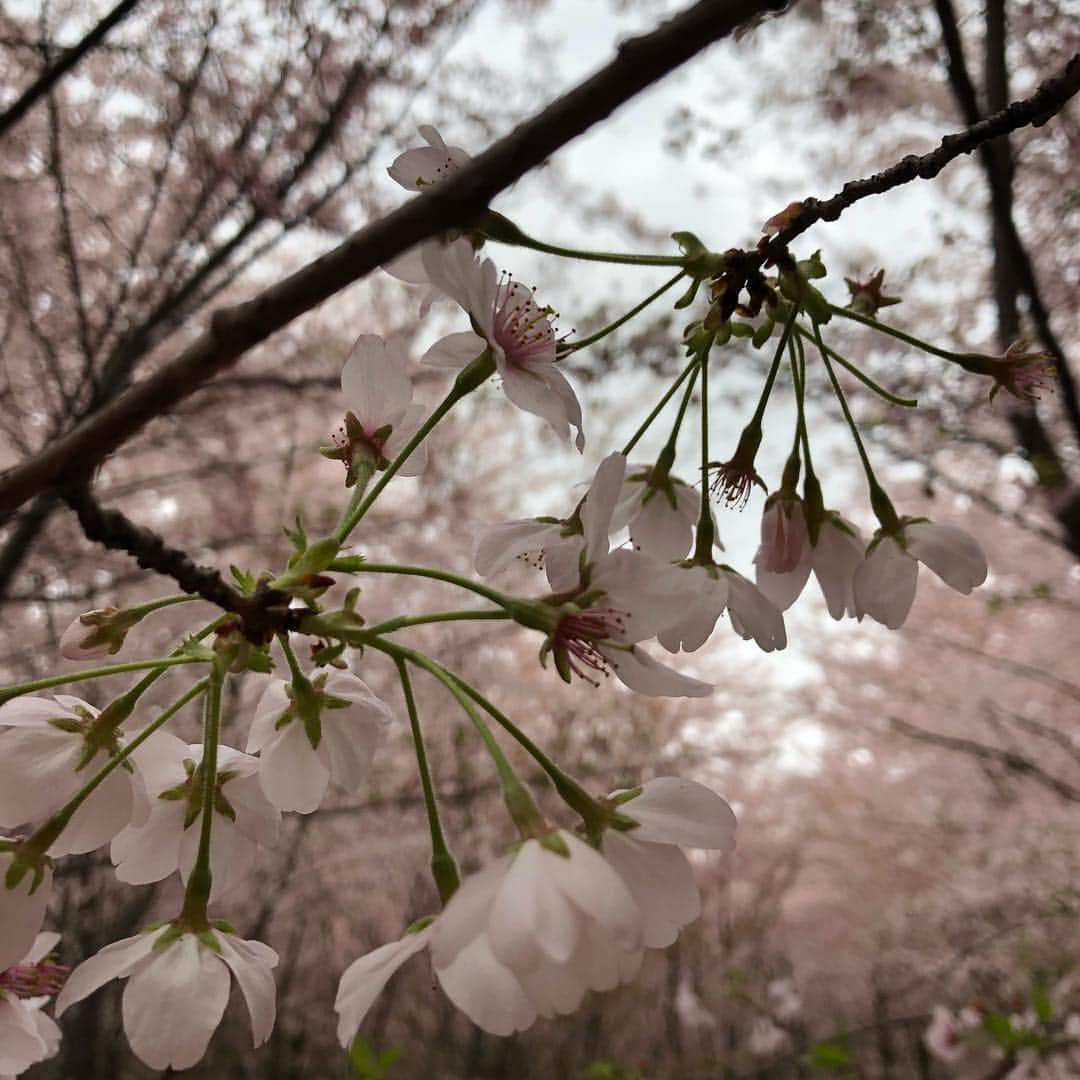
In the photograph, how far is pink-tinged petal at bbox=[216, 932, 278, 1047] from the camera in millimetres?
462

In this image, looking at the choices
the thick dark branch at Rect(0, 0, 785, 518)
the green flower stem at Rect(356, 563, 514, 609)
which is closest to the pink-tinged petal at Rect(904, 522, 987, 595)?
the green flower stem at Rect(356, 563, 514, 609)

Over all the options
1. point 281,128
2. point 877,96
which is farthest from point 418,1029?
point 877,96

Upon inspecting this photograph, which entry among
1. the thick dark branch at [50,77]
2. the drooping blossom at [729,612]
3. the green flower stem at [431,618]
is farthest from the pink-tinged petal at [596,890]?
the thick dark branch at [50,77]

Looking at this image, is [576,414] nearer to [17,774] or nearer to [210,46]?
[17,774]

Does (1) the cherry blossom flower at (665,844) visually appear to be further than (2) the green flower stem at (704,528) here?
No

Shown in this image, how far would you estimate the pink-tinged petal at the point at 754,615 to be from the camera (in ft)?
1.93

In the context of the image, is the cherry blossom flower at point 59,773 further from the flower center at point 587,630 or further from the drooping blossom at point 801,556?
the drooping blossom at point 801,556

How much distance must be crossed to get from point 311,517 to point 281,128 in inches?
73.9

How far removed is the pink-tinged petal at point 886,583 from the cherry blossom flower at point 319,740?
33 centimetres

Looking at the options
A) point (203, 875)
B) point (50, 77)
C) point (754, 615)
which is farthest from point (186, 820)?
point (50, 77)

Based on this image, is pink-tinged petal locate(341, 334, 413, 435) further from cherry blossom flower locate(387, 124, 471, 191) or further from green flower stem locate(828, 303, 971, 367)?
green flower stem locate(828, 303, 971, 367)

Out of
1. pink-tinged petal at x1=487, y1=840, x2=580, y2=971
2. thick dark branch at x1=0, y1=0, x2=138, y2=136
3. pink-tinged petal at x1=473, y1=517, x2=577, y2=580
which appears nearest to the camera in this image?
pink-tinged petal at x1=487, y1=840, x2=580, y2=971

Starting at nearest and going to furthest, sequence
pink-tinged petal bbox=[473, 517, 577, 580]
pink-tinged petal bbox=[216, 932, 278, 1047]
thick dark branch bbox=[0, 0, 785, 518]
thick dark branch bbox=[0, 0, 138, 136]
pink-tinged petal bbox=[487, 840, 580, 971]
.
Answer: thick dark branch bbox=[0, 0, 785, 518] → pink-tinged petal bbox=[487, 840, 580, 971] → pink-tinged petal bbox=[216, 932, 278, 1047] → pink-tinged petal bbox=[473, 517, 577, 580] → thick dark branch bbox=[0, 0, 138, 136]

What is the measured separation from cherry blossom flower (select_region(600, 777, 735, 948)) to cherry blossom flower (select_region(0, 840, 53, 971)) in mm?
275
